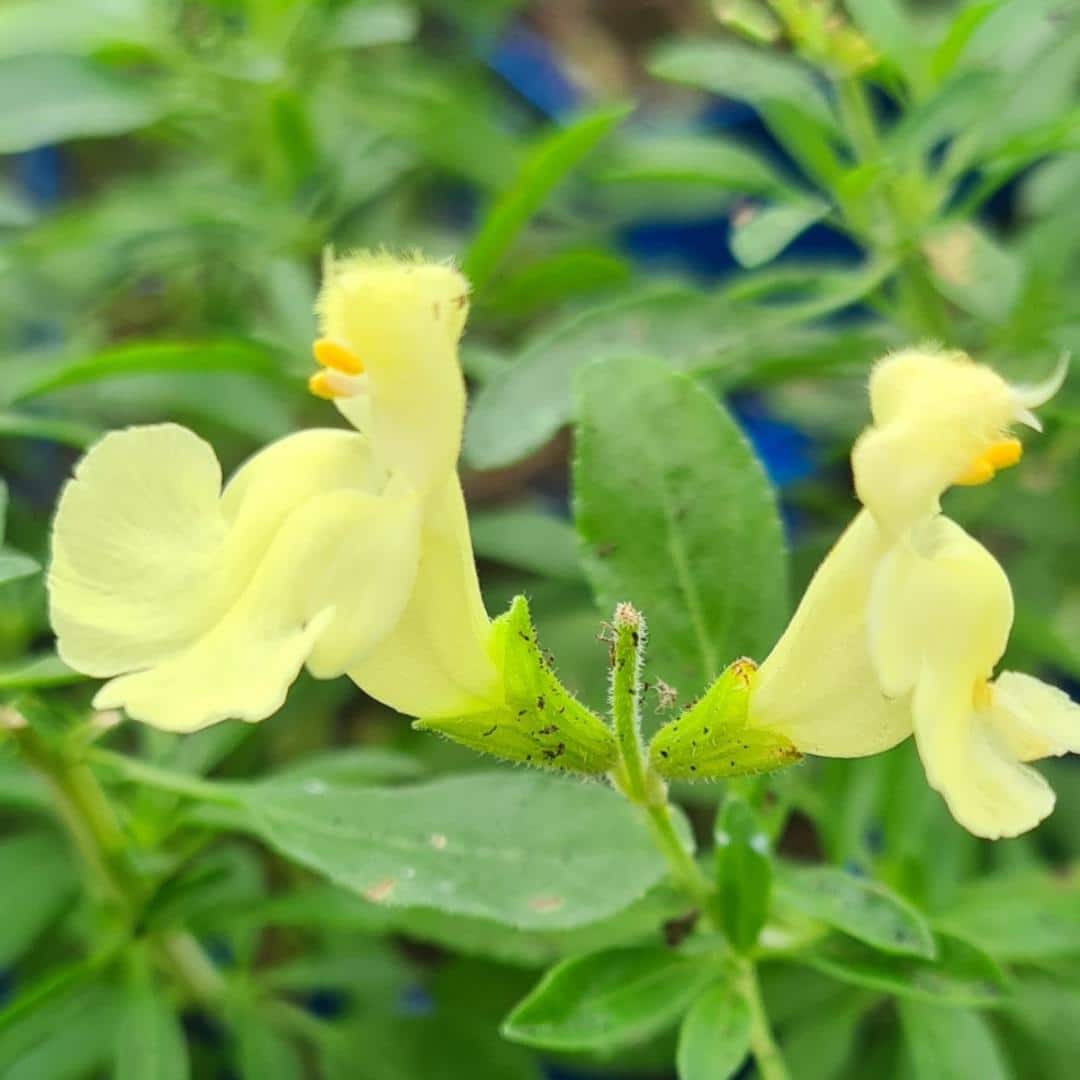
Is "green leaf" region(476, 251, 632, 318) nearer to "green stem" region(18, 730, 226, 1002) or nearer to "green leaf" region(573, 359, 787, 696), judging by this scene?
"green leaf" region(573, 359, 787, 696)

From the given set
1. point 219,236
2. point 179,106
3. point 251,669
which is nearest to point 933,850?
point 251,669

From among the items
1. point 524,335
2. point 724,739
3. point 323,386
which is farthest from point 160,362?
point 524,335

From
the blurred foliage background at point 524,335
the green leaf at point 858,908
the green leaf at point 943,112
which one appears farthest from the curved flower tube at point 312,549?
the green leaf at point 943,112

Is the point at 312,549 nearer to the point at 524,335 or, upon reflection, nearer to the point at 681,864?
the point at 681,864

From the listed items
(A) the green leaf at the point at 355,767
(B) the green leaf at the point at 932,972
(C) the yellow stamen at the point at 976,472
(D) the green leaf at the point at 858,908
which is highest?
(C) the yellow stamen at the point at 976,472

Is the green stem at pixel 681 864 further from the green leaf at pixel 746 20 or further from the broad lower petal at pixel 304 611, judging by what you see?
the green leaf at pixel 746 20

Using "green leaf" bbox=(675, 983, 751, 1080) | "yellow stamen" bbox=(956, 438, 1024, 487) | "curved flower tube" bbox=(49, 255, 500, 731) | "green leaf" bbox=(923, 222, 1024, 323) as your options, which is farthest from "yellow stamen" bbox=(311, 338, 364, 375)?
"green leaf" bbox=(923, 222, 1024, 323)
